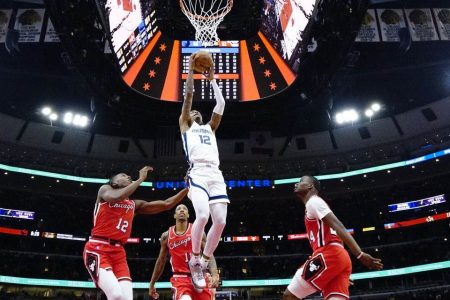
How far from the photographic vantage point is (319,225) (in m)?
5.52

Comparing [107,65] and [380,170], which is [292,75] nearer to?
[107,65]

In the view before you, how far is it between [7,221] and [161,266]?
27374mm

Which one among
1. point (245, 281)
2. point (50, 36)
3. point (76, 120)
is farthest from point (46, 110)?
point (245, 281)

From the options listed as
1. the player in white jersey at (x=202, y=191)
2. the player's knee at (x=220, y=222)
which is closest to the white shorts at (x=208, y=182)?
the player in white jersey at (x=202, y=191)

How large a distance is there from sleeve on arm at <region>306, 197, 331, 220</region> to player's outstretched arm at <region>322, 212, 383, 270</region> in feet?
0.21

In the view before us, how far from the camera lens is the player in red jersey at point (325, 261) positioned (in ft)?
17.3

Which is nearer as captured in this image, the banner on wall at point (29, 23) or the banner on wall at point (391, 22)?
the banner on wall at point (29, 23)

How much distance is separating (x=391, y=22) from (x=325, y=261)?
753 inches

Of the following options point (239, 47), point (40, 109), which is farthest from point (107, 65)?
point (40, 109)

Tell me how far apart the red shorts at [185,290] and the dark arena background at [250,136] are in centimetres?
1426

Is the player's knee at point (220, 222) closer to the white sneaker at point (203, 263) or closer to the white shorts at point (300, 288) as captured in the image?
the white sneaker at point (203, 263)

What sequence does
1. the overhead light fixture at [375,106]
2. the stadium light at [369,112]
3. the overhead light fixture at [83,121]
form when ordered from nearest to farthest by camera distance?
1. the overhead light fixture at [83,121]
2. the overhead light fixture at [375,106]
3. the stadium light at [369,112]

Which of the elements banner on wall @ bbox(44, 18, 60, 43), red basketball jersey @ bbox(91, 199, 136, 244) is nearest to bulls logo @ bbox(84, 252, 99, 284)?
red basketball jersey @ bbox(91, 199, 136, 244)

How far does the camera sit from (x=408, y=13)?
21359mm
